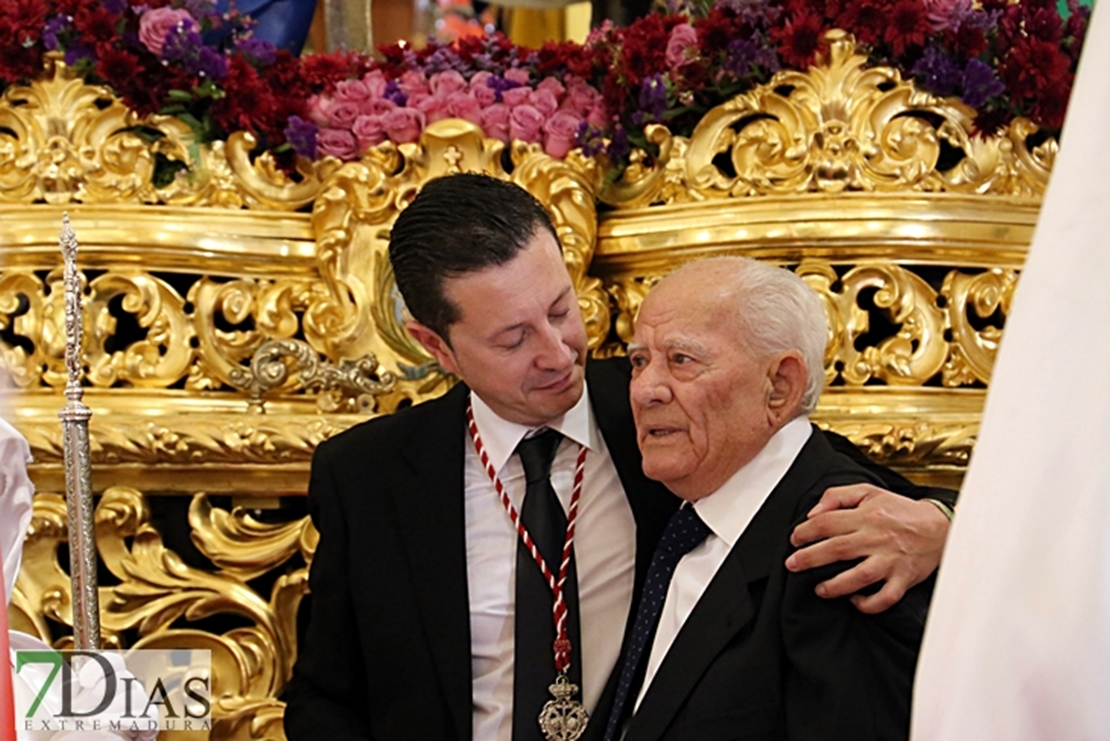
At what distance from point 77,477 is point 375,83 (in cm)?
100

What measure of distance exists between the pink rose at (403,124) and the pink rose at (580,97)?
288 millimetres

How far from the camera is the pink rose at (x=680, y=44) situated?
2432 millimetres

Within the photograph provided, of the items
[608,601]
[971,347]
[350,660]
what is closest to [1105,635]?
[608,601]

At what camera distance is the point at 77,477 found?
6.41 ft

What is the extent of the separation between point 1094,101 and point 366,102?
2062mm

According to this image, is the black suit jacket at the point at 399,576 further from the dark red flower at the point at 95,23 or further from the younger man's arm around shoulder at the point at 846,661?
the dark red flower at the point at 95,23

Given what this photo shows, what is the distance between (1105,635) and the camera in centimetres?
62

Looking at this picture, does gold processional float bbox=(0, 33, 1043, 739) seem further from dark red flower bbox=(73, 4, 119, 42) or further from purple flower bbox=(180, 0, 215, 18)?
purple flower bbox=(180, 0, 215, 18)

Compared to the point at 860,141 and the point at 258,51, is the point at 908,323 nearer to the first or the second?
the point at 860,141

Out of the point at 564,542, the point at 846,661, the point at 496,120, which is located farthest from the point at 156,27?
the point at 846,661

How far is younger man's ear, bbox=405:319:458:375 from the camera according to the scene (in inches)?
79.7

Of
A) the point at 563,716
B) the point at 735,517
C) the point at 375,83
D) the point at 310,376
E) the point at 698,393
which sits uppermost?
the point at 375,83

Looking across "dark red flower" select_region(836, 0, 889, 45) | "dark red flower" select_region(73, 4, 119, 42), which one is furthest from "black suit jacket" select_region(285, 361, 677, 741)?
"dark red flower" select_region(73, 4, 119, 42)

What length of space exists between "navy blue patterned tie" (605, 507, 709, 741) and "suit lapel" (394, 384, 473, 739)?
23cm
